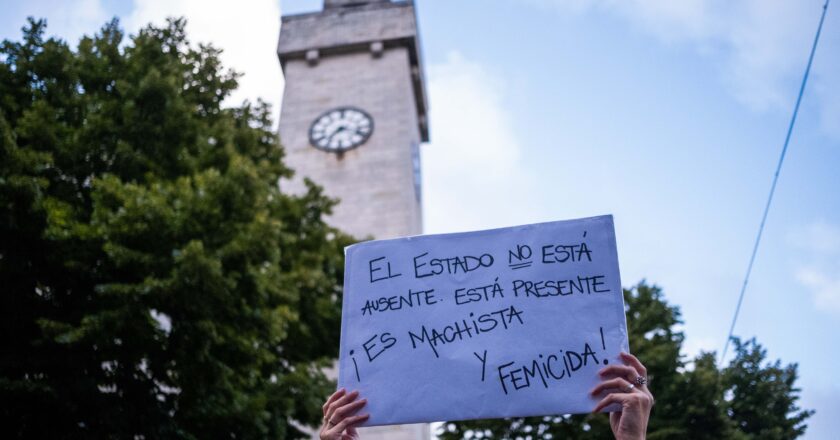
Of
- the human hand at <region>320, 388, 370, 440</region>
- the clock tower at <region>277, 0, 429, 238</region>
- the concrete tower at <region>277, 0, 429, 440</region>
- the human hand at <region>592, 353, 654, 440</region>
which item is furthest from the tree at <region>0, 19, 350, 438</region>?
the clock tower at <region>277, 0, 429, 238</region>

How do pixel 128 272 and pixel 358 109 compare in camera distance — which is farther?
pixel 358 109

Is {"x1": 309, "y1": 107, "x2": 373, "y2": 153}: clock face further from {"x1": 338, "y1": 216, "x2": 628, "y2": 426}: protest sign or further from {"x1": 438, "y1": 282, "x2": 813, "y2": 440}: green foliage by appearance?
{"x1": 338, "y1": 216, "x2": 628, "y2": 426}: protest sign

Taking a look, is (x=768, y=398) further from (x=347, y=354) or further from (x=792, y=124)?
(x=347, y=354)

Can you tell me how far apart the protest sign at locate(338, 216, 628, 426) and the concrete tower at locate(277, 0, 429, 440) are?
57.5ft

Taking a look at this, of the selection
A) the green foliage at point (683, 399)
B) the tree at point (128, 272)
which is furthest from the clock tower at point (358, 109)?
the tree at point (128, 272)

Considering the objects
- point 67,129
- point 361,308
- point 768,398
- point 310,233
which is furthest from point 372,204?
point 361,308

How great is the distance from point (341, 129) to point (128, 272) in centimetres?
1770

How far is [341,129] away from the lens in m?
25.2

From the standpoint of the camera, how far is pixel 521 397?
3.00 metres

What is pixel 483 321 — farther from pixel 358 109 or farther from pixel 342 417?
pixel 358 109

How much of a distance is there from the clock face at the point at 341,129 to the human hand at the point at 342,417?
2184 cm

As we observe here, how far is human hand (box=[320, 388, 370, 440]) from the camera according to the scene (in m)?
3.03

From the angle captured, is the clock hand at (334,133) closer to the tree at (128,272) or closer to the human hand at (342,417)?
the tree at (128,272)

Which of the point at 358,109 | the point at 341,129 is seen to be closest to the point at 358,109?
the point at 358,109
